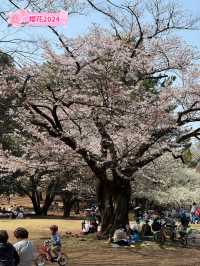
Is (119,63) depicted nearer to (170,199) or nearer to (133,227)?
(133,227)

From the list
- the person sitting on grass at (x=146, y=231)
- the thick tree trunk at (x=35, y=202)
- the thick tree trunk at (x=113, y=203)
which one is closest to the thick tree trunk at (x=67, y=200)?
the thick tree trunk at (x=35, y=202)

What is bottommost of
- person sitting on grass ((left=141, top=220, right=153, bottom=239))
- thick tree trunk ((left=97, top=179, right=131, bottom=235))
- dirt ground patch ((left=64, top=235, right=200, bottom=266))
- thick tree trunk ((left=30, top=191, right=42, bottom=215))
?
dirt ground patch ((left=64, top=235, right=200, bottom=266))

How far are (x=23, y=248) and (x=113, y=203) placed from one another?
47.8ft

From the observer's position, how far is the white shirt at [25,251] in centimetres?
715

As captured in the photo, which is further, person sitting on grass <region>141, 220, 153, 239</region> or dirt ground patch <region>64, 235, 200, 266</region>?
person sitting on grass <region>141, 220, 153, 239</region>

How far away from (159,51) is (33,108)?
21.1 ft

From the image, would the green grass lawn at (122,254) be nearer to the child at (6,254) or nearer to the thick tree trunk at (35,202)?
the child at (6,254)

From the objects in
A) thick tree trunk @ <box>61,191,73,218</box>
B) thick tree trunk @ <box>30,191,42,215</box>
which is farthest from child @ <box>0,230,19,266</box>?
thick tree trunk @ <box>30,191,42,215</box>

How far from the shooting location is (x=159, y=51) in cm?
2122

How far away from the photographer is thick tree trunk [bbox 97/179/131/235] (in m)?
20.5

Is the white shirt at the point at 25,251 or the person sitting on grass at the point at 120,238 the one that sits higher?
the person sitting on grass at the point at 120,238

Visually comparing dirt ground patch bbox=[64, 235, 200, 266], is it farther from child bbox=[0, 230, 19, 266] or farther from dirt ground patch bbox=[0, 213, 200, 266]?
child bbox=[0, 230, 19, 266]

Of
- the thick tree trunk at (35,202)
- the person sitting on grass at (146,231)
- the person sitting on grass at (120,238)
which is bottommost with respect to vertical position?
the person sitting on grass at (120,238)

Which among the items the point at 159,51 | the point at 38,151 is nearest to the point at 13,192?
the point at 38,151
